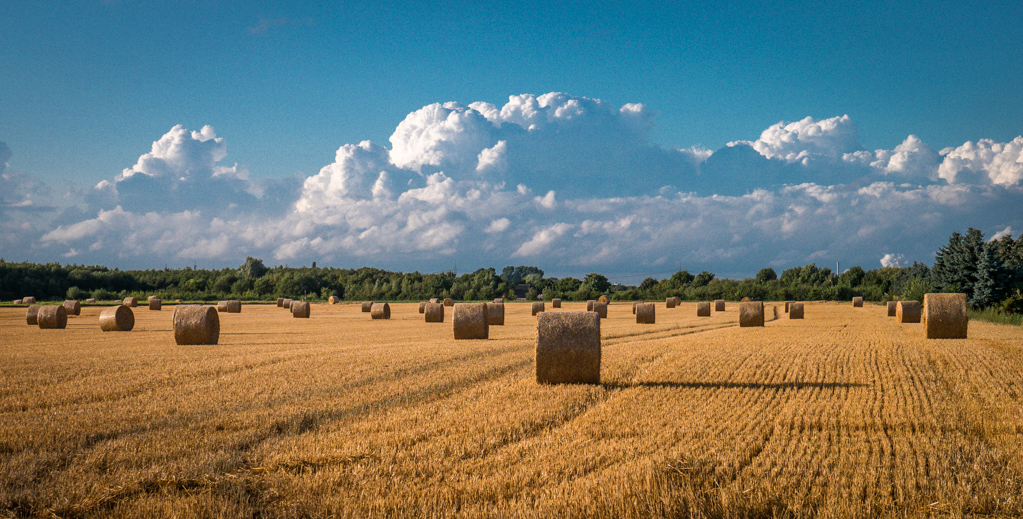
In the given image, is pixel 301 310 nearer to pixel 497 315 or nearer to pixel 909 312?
pixel 497 315

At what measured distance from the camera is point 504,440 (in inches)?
271

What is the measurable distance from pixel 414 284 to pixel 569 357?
297ft

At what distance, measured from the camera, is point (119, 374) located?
12.0 m

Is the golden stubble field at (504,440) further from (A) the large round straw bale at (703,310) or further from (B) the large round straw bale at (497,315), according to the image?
(A) the large round straw bale at (703,310)

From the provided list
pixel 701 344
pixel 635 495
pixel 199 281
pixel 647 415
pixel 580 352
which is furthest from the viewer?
pixel 199 281

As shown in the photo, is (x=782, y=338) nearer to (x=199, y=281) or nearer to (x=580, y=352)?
(x=580, y=352)

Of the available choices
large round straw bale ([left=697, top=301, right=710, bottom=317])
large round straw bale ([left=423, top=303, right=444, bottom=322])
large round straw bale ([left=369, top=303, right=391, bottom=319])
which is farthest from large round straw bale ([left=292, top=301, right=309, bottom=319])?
large round straw bale ([left=697, top=301, right=710, bottom=317])

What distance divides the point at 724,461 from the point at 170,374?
10.2 meters

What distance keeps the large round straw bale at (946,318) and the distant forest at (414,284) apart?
27131mm

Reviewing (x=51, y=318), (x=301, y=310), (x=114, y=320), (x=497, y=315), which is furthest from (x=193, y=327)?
(x=301, y=310)

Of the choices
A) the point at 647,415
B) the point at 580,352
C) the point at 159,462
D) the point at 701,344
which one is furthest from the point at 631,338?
the point at 159,462

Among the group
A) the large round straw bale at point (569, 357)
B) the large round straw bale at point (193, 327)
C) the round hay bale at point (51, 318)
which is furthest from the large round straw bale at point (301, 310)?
the large round straw bale at point (569, 357)

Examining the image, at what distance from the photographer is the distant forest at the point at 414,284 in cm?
7812

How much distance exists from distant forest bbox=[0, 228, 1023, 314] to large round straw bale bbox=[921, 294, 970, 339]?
27.1 m
